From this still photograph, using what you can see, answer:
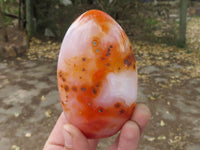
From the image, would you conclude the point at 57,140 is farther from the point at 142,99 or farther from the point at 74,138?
the point at 142,99

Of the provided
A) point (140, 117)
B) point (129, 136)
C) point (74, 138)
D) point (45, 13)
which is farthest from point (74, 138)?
point (45, 13)

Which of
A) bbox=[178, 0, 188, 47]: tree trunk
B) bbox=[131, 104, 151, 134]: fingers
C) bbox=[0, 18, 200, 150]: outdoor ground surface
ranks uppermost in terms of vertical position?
bbox=[178, 0, 188, 47]: tree trunk

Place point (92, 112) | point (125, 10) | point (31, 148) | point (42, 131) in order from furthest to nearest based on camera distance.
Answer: point (125, 10) < point (42, 131) < point (31, 148) < point (92, 112)

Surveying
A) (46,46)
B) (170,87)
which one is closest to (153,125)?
(170,87)

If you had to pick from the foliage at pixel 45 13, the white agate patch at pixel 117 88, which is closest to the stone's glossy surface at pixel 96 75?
the white agate patch at pixel 117 88

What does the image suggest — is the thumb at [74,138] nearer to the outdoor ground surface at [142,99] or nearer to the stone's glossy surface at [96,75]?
the stone's glossy surface at [96,75]

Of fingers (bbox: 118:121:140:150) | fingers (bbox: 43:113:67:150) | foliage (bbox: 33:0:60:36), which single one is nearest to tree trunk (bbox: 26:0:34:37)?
foliage (bbox: 33:0:60:36)

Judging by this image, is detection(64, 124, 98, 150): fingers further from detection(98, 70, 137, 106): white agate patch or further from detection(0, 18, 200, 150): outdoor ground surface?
detection(0, 18, 200, 150): outdoor ground surface

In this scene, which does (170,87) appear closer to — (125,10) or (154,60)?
(154,60)
